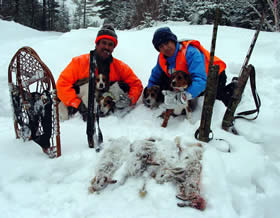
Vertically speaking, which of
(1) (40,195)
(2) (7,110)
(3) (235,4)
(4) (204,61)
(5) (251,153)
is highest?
(3) (235,4)

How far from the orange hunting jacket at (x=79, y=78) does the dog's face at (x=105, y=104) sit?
0.37 metres

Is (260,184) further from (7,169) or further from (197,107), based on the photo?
(7,169)

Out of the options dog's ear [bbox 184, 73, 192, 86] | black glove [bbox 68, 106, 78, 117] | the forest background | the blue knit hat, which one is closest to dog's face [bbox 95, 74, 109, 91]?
black glove [bbox 68, 106, 78, 117]

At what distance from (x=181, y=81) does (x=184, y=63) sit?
375mm

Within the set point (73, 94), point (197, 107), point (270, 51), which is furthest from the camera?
point (270, 51)

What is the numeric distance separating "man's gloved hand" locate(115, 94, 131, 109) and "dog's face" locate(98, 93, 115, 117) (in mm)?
112

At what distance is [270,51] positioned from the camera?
444 cm

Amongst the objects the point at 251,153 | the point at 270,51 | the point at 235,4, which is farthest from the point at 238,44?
the point at 235,4

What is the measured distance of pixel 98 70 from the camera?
A: 356cm

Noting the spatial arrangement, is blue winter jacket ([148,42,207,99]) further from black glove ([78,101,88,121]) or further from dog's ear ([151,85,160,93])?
black glove ([78,101,88,121])

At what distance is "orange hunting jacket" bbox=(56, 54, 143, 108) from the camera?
3355 millimetres

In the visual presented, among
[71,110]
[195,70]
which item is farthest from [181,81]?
[71,110]

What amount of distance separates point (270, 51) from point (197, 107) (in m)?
2.79

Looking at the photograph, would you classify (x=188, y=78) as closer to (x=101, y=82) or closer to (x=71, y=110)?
(x=101, y=82)
